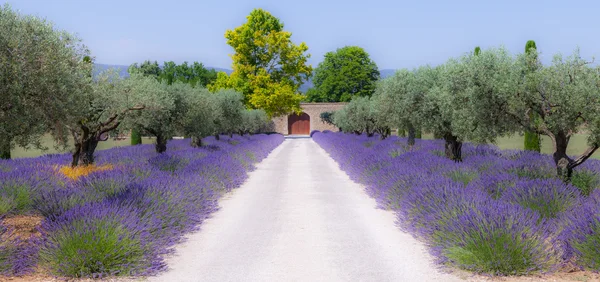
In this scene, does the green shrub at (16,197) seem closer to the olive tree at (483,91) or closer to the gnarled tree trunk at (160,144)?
the olive tree at (483,91)

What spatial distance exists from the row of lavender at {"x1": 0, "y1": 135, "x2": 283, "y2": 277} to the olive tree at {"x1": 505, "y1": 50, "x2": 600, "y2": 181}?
7482 mm

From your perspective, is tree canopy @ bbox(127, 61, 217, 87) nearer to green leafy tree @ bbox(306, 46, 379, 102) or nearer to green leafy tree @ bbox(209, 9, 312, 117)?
green leafy tree @ bbox(306, 46, 379, 102)

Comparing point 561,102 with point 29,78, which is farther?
point 561,102

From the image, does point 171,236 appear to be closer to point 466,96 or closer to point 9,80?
point 9,80

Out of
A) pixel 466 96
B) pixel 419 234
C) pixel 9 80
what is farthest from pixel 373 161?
pixel 9 80

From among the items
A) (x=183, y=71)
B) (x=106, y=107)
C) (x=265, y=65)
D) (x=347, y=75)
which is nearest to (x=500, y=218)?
(x=106, y=107)

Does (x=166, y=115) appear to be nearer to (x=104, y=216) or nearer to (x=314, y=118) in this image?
A: (x=104, y=216)

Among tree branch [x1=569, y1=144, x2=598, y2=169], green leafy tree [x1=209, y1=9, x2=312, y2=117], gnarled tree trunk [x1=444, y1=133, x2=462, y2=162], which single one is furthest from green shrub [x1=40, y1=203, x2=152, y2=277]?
green leafy tree [x1=209, y1=9, x2=312, y2=117]

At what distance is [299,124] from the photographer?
80.8 meters

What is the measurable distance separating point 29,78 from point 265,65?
4956 cm

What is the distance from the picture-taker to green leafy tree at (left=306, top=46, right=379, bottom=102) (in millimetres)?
A: 84875

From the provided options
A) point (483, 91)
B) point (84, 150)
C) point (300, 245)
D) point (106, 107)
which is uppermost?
point (483, 91)

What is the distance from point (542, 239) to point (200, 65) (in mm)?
90112

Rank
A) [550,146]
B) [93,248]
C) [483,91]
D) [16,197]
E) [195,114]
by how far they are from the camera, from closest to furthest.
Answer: [93,248] → [16,197] → [483,91] → [195,114] → [550,146]
